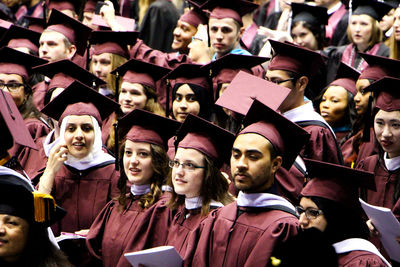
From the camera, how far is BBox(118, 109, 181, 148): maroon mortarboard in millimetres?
6102

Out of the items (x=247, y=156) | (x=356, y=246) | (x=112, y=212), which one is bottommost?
(x=112, y=212)

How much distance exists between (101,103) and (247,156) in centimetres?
231

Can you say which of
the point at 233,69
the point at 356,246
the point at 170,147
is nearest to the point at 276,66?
the point at 233,69

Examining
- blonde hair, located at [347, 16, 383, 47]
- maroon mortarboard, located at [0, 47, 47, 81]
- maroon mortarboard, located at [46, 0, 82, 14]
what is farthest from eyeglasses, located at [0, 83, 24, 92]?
blonde hair, located at [347, 16, 383, 47]

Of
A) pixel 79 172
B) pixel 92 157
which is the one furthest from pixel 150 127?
pixel 79 172

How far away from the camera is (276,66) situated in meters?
6.69

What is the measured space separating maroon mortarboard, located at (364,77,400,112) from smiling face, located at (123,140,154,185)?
1.83 m

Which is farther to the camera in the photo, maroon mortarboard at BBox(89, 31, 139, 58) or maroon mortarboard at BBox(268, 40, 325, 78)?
maroon mortarboard at BBox(89, 31, 139, 58)

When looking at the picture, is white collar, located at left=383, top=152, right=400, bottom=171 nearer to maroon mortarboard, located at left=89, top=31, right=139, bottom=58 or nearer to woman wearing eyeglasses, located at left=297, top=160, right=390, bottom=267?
woman wearing eyeglasses, located at left=297, top=160, right=390, bottom=267

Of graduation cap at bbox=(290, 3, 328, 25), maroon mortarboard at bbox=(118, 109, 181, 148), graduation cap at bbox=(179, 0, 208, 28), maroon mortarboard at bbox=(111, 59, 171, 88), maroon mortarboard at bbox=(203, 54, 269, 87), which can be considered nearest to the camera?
maroon mortarboard at bbox=(118, 109, 181, 148)

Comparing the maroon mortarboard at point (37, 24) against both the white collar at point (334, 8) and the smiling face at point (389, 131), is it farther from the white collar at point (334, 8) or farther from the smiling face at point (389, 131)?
the smiling face at point (389, 131)

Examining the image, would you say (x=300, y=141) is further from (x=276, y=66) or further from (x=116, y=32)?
(x=116, y=32)

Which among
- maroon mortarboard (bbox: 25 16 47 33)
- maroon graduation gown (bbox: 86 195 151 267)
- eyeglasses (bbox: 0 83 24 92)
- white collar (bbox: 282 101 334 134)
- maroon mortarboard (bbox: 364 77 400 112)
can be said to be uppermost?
maroon mortarboard (bbox: 25 16 47 33)

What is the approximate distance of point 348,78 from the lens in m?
7.79
